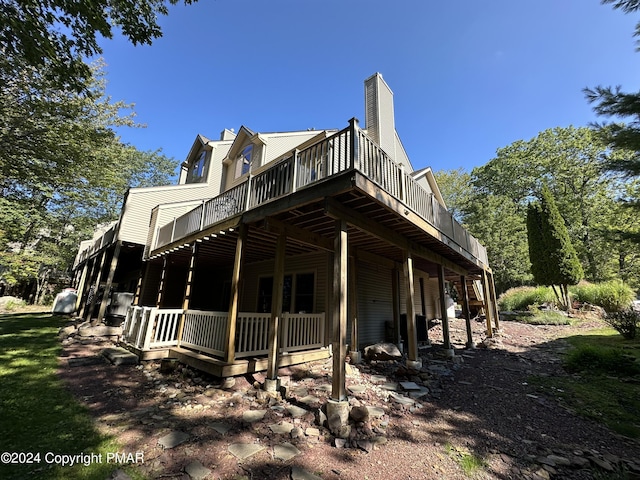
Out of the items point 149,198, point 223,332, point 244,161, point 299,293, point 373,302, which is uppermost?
point 244,161

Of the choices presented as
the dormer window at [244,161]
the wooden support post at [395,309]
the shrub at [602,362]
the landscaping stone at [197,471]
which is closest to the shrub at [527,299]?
the shrub at [602,362]

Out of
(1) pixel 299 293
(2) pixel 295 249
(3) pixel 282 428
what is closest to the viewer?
(3) pixel 282 428

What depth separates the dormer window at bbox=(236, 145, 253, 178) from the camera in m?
13.1

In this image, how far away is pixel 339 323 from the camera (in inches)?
168

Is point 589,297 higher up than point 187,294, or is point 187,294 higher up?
point 589,297

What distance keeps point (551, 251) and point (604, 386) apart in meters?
12.9

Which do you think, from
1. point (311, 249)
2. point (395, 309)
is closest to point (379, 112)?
point (311, 249)

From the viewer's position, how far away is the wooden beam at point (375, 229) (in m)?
4.68

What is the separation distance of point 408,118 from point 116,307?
1603cm

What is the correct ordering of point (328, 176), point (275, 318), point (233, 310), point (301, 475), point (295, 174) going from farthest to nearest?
point (233, 310) < point (275, 318) < point (295, 174) < point (328, 176) < point (301, 475)

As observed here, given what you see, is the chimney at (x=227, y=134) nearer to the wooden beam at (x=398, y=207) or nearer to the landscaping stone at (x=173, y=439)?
the wooden beam at (x=398, y=207)

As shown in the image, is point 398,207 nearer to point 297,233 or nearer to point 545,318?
point 297,233

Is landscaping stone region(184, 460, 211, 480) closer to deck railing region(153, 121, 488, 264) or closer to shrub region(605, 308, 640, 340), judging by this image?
deck railing region(153, 121, 488, 264)

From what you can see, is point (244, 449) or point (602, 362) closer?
point (244, 449)
